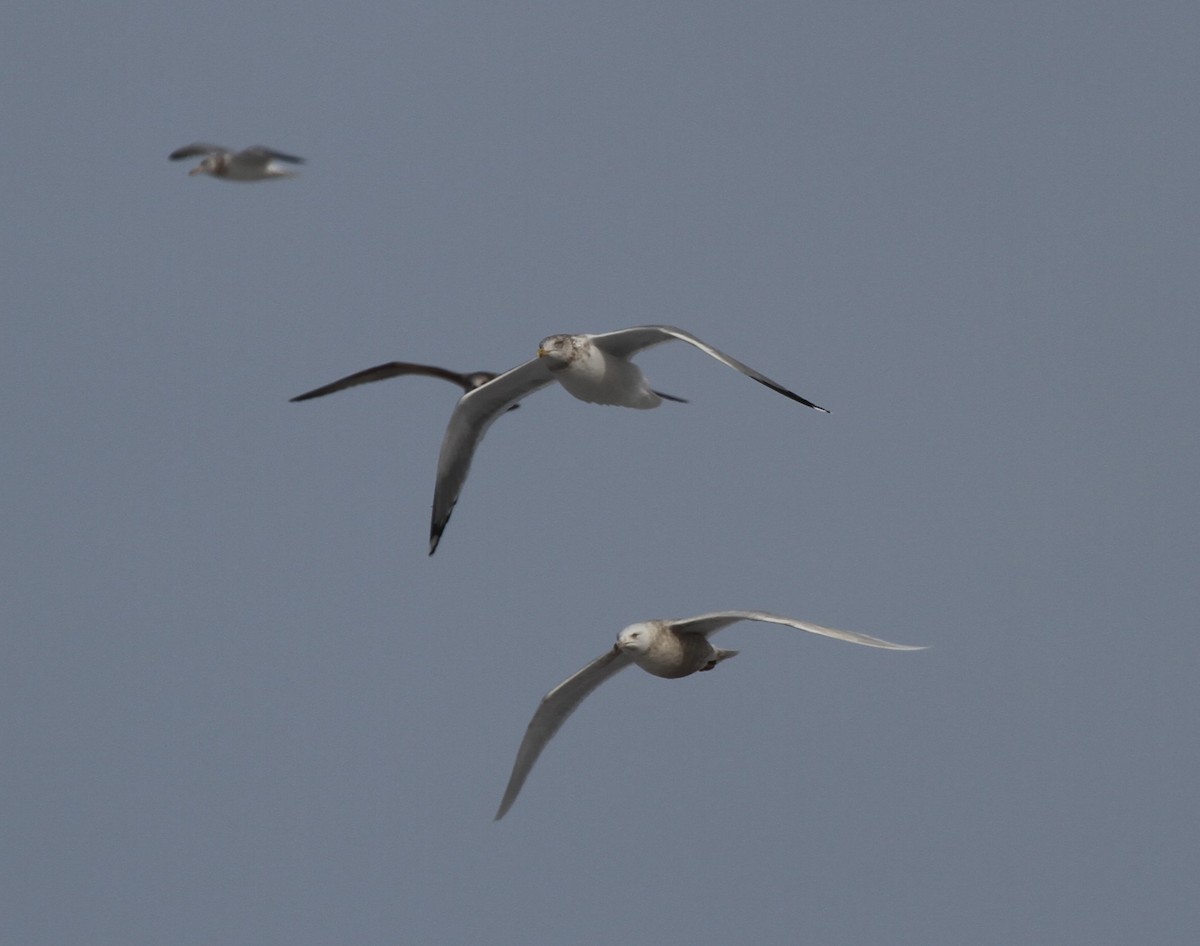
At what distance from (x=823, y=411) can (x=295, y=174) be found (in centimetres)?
1634

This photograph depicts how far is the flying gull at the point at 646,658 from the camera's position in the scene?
15461 mm

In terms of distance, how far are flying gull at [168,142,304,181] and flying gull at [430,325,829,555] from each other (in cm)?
859

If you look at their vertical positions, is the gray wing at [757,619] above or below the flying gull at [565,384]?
below

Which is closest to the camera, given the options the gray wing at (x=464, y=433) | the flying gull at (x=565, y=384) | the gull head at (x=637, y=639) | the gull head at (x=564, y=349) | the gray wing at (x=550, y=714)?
the gull head at (x=637, y=639)

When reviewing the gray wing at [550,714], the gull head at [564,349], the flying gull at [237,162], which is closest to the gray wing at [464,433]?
the gull head at [564,349]

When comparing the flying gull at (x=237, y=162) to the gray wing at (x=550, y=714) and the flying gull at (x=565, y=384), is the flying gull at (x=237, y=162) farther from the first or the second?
the gray wing at (x=550, y=714)

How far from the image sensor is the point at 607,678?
59.7ft

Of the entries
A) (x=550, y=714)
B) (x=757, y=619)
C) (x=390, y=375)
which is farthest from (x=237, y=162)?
(x=757, y=619)

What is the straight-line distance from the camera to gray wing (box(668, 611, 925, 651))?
1438cm

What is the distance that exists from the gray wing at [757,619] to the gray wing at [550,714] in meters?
1.30

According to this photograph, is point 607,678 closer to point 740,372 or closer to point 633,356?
point 633,356

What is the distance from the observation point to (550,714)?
1839 centimetres

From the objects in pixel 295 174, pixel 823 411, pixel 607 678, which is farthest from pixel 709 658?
pixel 295 174

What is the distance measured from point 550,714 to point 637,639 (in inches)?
93.1
